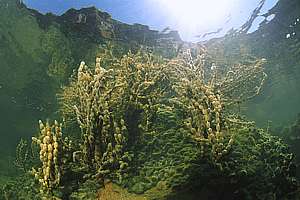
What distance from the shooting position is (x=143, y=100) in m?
5.41

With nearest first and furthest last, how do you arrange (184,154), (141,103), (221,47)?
(184,154)
(141,103)
(221,47)

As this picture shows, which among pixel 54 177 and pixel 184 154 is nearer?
pixel 54 177

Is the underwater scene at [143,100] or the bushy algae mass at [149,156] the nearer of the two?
the bushy algae mass at [149,156]

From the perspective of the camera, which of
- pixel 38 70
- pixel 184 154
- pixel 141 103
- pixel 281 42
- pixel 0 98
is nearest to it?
pixel 184 154

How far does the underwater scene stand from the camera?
14.2 feet

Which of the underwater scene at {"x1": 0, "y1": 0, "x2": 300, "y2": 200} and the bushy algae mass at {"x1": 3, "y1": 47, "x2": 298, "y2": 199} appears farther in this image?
the underwater scene at {"x1": 0, "y1": 0, "x2": 300, "y2": 200}

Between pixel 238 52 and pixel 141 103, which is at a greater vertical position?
pixel 238 52

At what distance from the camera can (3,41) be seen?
999 cm

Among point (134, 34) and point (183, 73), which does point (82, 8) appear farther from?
point (183, 73)

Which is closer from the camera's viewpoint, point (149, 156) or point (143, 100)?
point (149, 156)

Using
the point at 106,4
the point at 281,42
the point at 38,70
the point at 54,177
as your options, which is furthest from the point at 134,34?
the point at 54,177

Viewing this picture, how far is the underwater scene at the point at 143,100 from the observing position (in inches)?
170

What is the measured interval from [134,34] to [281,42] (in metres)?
6.28

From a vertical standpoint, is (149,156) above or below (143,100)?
below
